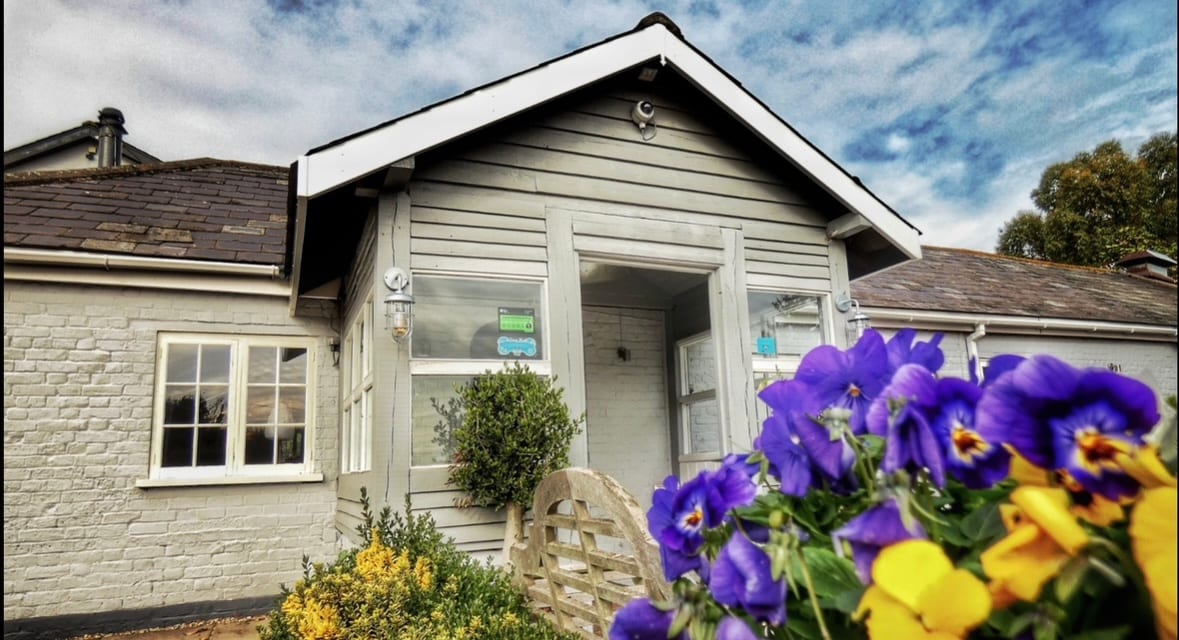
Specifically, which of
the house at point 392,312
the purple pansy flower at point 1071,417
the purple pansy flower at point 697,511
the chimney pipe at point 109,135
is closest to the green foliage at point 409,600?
the house at point 392,312

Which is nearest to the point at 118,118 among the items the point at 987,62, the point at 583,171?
the point at 583,171

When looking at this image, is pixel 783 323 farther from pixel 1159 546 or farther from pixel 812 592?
pixel 1159 546

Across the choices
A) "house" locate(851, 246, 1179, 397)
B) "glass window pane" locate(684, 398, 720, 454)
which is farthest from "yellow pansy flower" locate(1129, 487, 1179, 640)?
"house" locate(851, 246, 1179, 397)

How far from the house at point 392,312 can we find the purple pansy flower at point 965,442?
13.1 ft

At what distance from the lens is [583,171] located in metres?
5.25

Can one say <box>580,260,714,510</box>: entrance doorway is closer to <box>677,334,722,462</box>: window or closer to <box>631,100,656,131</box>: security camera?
<box>677,334,722,462</box>: window

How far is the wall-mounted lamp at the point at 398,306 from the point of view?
4312 mm

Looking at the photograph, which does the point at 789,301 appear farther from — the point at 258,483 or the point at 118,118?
the point at 118,118

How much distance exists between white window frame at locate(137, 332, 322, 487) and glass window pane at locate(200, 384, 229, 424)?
54 mm

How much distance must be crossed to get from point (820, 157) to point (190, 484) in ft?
20.2

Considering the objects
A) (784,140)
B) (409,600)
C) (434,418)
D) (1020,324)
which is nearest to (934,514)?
(409,600)

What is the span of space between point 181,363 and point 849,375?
7.30m

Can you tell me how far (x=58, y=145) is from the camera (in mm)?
12789

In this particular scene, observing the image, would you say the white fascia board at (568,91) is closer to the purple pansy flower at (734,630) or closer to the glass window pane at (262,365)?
the glass window pane at (262,365)
